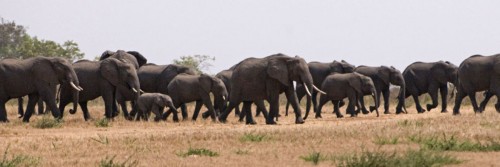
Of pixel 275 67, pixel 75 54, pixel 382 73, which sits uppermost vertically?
pixel 275 67

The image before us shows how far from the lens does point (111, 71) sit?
90.3 feet

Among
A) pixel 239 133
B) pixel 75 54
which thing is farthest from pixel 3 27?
pixel 239 133

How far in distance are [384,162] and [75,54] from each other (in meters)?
78.2

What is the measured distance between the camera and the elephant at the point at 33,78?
25.4m

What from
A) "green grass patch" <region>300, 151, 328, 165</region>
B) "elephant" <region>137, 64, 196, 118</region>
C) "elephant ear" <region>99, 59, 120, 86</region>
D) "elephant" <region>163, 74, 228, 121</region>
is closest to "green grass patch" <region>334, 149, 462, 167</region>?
"green grass patch" <region>300, 151, 328, 165</region>

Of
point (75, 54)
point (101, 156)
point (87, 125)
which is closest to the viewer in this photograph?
point (101, 156)

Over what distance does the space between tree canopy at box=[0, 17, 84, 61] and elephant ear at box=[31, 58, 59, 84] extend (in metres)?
58.6

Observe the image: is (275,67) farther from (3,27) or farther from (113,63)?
(3,27)

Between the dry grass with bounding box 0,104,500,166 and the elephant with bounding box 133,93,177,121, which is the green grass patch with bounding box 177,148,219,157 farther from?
the elephant with bounding box 133,93,177,121

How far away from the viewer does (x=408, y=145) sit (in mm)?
15891

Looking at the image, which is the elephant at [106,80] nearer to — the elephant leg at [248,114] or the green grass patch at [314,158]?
the elephant leg at [248,114]

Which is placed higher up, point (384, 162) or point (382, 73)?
point (384, 162)

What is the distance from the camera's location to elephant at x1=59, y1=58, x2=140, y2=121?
27516 mm

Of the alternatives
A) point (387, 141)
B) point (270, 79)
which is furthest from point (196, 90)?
point (387, 141)
